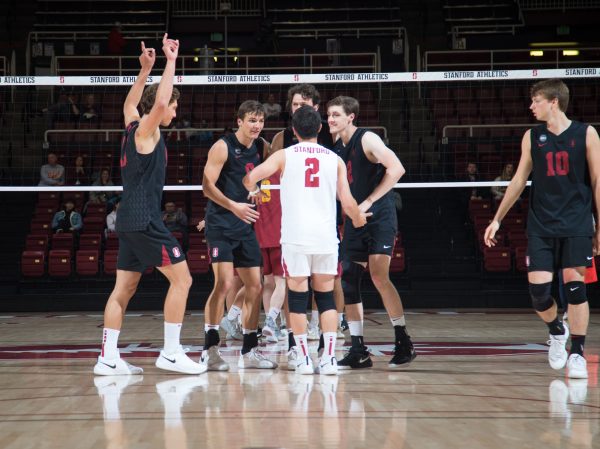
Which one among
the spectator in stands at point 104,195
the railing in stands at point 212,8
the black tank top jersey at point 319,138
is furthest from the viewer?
the railing in stands at point 212,8

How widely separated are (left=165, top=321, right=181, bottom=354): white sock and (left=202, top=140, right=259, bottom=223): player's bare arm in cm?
92

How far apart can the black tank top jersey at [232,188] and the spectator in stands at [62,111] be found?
445 inches

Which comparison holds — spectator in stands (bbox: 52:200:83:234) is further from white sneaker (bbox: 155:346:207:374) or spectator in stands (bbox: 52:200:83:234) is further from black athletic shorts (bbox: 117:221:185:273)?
white sneaker (bbox: 155:346:207:374)

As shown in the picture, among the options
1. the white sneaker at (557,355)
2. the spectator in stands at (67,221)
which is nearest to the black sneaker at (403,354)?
the white sneaker at (557,355)

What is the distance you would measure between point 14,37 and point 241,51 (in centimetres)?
573

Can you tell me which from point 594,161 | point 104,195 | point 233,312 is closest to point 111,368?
point 233,312

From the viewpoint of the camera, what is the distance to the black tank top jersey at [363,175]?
6.61m

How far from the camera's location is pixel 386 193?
648 centimetres

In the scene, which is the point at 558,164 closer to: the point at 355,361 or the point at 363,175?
the point at 363,175

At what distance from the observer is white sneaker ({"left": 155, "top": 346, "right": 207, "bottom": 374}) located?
5.97 m

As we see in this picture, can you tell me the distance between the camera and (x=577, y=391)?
201 inches

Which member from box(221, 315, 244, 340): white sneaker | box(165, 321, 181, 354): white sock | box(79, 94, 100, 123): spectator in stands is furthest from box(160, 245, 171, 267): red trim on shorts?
box(79, 94, 100, 123): spectator in stands

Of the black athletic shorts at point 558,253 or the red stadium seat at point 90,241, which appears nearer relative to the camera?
the black athletic shorts at point 558,253

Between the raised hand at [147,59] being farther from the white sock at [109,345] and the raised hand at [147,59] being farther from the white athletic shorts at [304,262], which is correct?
the white sock at [109,345]
